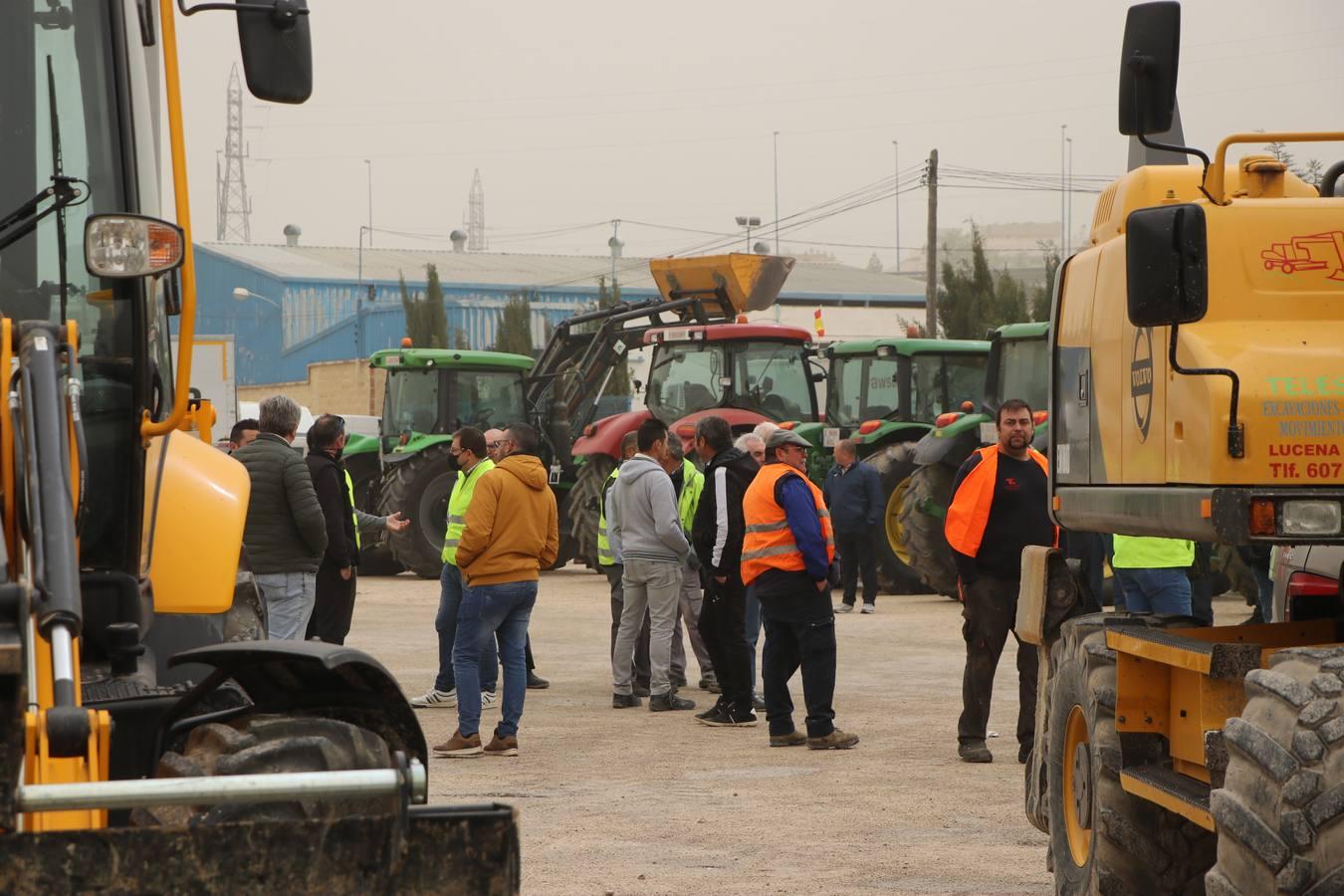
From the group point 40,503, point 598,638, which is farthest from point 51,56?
point 598,638

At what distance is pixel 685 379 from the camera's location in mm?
22984

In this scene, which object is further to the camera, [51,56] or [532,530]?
[532,530]

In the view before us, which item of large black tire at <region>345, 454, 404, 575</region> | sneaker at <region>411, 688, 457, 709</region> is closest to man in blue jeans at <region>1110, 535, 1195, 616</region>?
sneaker at <region>411, 688, 457, 709</region>

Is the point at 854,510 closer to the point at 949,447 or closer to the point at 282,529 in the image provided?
the point at 949,447

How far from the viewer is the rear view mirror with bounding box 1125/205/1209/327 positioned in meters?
5.44

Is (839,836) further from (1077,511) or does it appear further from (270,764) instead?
(270,764)

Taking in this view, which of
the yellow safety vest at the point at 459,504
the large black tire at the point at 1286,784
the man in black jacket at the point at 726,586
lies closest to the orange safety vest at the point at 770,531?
the man in black jacket at the point at 726,586

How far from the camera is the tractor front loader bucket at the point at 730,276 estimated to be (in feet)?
80.0

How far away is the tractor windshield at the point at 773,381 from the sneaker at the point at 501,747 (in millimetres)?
12355

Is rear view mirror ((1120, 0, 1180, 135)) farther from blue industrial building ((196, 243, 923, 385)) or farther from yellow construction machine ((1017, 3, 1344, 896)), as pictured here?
blue industrial building ((196, 243, 923, 385))

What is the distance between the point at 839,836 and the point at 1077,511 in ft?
6.96

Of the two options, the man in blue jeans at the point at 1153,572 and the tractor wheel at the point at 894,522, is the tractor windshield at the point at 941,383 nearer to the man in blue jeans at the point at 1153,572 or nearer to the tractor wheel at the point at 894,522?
the tractor wheel at the point at 894,522

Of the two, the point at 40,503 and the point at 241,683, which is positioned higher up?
the point at 40,503

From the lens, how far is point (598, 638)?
57.0 ft
